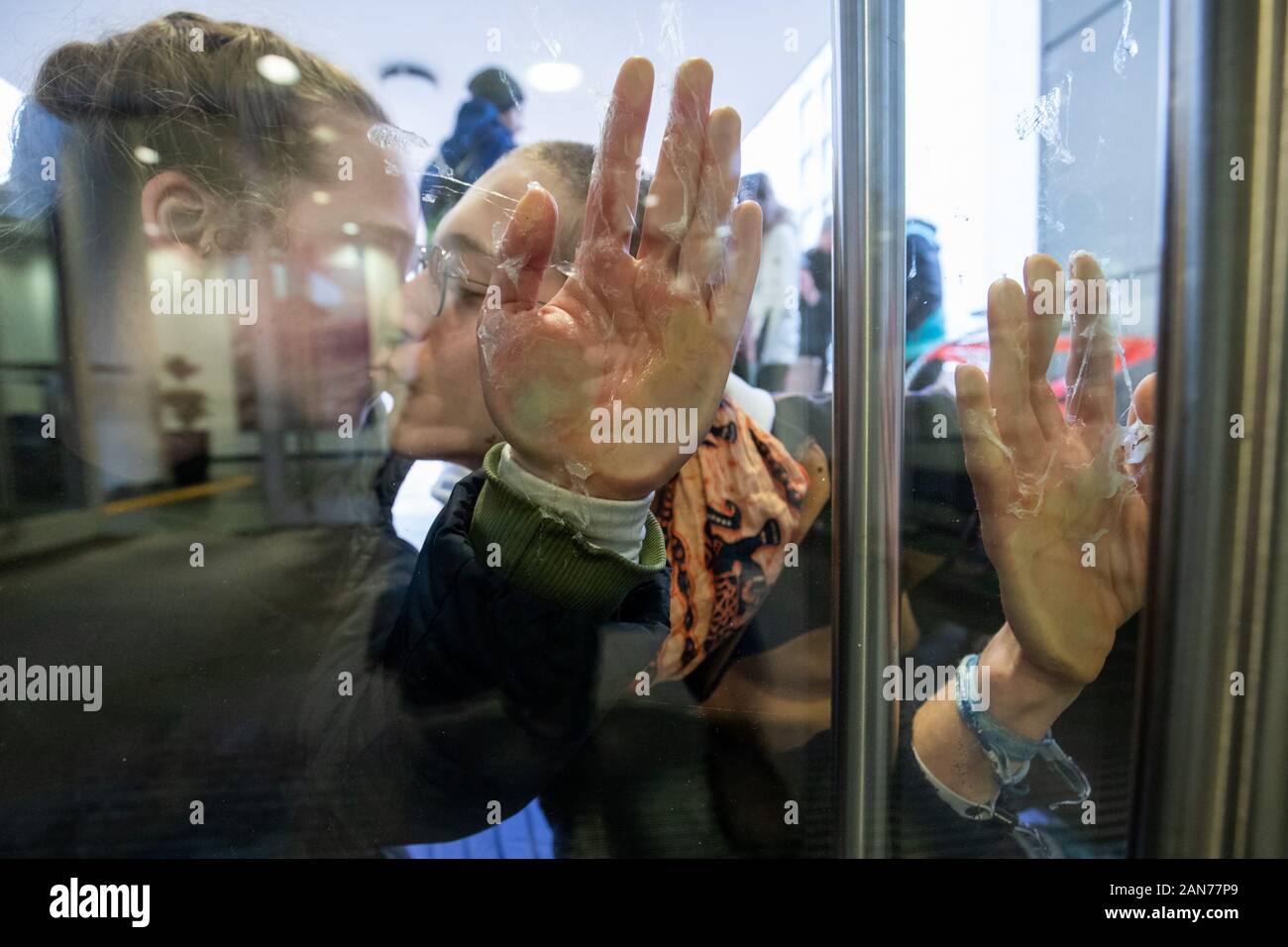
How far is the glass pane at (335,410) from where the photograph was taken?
679 millimetres

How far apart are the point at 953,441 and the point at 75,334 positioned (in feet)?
2.76

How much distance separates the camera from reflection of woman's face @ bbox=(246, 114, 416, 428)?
70 cm

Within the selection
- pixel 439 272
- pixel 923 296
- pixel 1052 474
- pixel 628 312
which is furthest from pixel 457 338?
pixel 1052 474

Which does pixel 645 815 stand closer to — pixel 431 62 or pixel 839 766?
pixel 839 766

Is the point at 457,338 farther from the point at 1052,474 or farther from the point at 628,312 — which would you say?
the point at 1052,474

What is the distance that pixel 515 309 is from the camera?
66 cm

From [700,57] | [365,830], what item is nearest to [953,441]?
[700,57]

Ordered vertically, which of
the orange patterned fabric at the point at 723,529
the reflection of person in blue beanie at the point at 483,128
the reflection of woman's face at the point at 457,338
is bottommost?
the orange patterned fabric at the point at 723,529

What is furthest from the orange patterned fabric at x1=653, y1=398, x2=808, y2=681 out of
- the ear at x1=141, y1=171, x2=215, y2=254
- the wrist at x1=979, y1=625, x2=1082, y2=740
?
the ear at x1=141, y1=171, x2=215, y2=254

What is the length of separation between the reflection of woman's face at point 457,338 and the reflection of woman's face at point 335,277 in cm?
3

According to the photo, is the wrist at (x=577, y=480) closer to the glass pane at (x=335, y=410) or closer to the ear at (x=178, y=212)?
the glass pane at (x=335, y=410)

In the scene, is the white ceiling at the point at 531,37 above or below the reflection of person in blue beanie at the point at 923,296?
above

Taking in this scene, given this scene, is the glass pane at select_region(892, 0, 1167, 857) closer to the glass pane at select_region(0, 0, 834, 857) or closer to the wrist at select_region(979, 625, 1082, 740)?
the wrist at select_region(979, 625, 1082, 740)

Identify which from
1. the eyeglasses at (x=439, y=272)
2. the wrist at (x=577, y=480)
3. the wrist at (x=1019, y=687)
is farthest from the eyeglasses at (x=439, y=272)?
the wrist at (x=1019, y=687)
